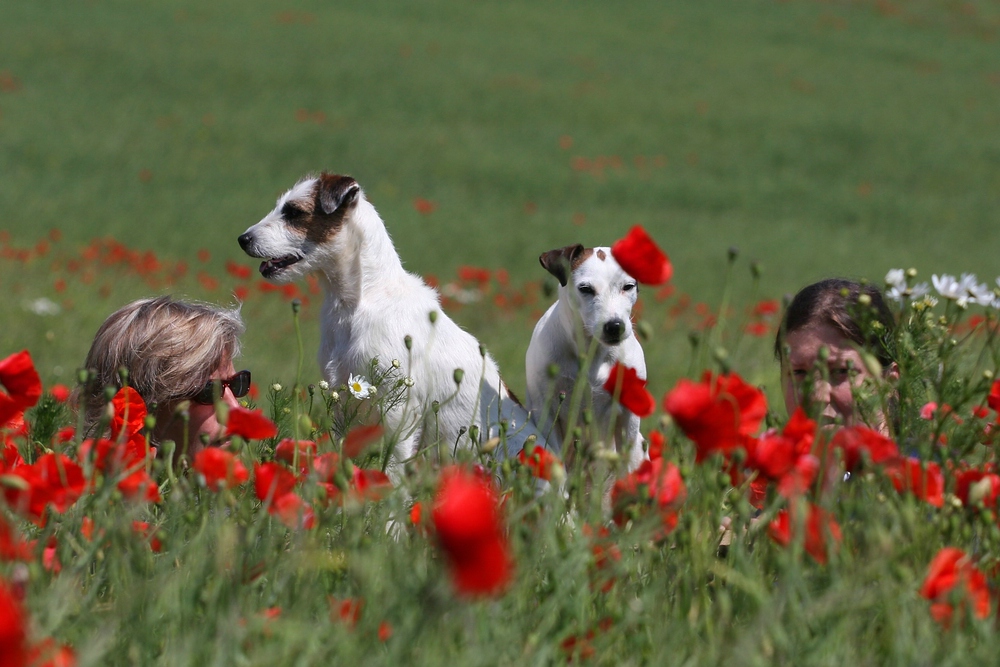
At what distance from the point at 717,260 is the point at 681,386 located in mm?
12810

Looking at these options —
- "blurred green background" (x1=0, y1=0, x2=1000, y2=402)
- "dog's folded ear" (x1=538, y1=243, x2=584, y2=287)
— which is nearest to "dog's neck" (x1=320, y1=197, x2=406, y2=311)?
"dog's folded ear" (x1=538, y1=243, x2=584, y2=287)

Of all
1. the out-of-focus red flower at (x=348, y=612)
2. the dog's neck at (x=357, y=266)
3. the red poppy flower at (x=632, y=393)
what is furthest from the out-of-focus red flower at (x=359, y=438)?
the dog's neck at (x=357, y=266)

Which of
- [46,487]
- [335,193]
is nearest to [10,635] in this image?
[46,487]

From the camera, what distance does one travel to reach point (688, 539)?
6.86ft

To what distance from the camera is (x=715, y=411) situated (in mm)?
1841

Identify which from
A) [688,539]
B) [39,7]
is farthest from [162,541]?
[39,7]

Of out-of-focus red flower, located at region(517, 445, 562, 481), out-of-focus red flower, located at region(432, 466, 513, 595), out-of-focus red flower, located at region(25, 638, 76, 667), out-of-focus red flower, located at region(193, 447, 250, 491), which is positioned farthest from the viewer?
out-of-focus red flower, located at region(517, 445, 562, 481)

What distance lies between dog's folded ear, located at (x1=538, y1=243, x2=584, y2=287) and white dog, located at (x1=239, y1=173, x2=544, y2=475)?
1.76 ft

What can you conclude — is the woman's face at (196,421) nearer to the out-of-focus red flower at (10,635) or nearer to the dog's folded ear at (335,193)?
the dog's folded ear at (335,193)

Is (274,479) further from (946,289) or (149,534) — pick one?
(946,289)

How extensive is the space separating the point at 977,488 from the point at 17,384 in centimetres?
Answer: 193

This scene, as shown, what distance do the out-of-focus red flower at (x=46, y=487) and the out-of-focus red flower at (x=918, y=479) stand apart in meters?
1.58

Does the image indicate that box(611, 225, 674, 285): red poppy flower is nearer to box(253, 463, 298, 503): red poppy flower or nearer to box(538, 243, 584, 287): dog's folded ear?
box(253, 463, 298, 503): red poppy flower

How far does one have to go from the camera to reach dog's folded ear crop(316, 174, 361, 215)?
4.28 metres
